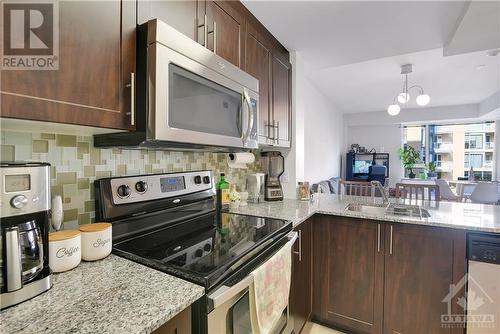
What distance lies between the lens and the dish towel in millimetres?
963

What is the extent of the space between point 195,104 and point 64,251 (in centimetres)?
70

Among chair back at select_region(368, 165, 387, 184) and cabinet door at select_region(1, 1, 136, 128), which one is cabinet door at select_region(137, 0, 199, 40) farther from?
chair back at select_region(368, 165, 387, 184)

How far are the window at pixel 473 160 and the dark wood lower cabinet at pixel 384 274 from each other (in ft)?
20.8

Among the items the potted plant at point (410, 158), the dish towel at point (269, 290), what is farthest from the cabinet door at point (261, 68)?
the potted plant at point (410, 158)

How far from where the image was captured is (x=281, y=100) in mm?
2082

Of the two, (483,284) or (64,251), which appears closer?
(64,251)

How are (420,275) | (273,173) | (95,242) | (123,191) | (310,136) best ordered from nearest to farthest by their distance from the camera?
(95,242) → (123,191) → (420,275) → (273,173) → (310,136)

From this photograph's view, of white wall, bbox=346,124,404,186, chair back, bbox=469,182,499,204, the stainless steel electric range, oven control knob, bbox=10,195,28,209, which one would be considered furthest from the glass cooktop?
white wall, bbox=346,124,404,186

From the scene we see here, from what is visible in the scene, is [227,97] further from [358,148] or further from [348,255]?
[358,148]

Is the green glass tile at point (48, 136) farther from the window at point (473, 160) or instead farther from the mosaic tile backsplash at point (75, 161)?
the window at point (473, 160)

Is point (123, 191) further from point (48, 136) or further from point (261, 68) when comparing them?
point (261, 68)

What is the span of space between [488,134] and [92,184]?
8.13 metres

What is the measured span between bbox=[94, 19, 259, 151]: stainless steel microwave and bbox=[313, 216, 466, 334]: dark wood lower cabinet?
1155 millimetres

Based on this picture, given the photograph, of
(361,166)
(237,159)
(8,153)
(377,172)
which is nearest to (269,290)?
(237,159)
